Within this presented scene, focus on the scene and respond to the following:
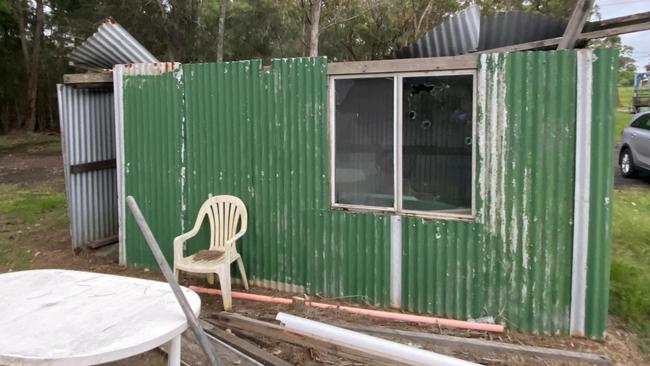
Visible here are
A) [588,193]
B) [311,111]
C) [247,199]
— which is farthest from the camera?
[247,199]

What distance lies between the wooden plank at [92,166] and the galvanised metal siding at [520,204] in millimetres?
4661

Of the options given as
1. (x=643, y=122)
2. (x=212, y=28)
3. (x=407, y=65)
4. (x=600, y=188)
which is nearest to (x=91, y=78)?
(x=407, y=65)

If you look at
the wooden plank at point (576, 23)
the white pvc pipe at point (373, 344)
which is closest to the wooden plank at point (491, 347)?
the white pvc pipe at point (373, 344)

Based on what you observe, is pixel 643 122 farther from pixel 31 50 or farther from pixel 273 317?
pixel 31 50

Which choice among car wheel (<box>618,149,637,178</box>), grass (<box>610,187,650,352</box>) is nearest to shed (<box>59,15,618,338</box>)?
grass (<box>610,187,650,352</box>)

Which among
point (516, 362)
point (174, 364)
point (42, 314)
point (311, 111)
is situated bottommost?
point (516, 362)

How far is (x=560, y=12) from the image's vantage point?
1947 centimetres

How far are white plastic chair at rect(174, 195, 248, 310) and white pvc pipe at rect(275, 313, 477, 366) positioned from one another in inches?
51.1

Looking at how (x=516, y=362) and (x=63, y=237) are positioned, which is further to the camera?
(x=63, y=237)

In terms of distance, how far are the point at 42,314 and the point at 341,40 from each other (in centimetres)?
2173

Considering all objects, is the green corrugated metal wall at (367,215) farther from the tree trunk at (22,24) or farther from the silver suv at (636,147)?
the tree trunk at (22,24)

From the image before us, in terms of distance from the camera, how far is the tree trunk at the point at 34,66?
21828 mm

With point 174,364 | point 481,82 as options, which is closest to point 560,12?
point 481,82

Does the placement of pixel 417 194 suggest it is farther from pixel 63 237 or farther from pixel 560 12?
pixel 560 12
